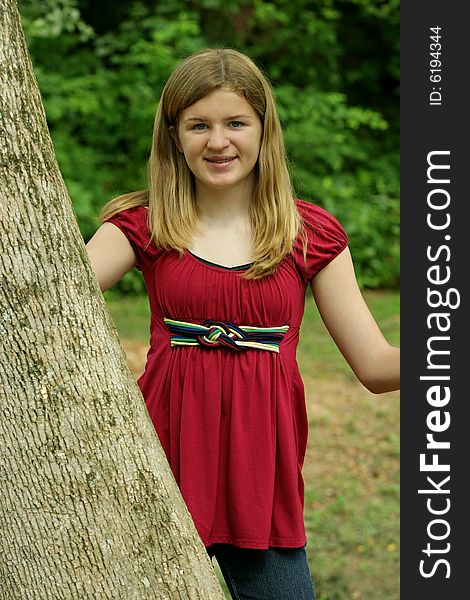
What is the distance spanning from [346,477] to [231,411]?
3455mm

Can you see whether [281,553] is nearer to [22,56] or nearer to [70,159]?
[22,56]

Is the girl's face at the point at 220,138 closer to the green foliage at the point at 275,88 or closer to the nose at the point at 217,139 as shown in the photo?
the nose at the point at 217,139

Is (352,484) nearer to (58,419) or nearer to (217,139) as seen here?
(217,139)

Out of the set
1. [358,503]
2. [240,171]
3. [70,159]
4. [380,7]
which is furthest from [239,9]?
[240,171]

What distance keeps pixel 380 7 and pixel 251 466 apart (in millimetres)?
10752

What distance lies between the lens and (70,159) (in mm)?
10398

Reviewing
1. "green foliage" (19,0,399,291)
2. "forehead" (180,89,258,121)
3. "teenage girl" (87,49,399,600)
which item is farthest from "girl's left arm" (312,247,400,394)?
"green foliage" (19,0,399,291)

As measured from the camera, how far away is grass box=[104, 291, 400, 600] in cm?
449

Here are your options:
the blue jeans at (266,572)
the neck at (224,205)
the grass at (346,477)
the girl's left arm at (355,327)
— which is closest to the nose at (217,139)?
the neck at (224,205)

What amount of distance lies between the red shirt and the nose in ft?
0.86

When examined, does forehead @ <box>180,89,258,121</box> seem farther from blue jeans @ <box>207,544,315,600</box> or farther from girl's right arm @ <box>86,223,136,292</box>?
blue jeans @ <box>207,544,315,600</box>

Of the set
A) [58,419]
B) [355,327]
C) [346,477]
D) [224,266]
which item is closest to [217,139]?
[224,266]

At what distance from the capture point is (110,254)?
8.17 feet

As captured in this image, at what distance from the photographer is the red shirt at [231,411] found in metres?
2.40
